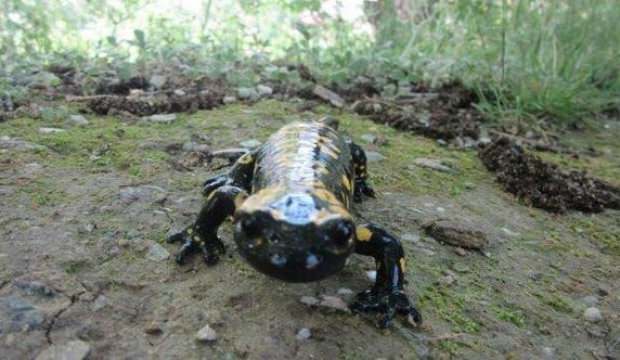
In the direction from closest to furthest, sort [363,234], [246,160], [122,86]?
1. [363,234]
2. [246,160]
3. [122,86]

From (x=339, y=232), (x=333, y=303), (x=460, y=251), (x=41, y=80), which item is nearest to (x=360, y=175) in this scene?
(x=460, y=251)

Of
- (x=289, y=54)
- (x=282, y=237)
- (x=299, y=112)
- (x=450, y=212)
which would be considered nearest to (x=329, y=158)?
(x=450, y=212)

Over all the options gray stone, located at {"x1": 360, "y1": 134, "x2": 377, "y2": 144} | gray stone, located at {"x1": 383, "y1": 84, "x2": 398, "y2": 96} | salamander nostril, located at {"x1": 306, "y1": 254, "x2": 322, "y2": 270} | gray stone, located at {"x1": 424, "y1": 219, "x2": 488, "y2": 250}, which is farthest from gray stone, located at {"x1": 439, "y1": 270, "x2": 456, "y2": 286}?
gray stone, located at {"x1": 383, "y1": 84, "x2": 398, "y2": 96}

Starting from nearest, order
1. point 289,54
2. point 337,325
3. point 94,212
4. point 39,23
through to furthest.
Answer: point 337,325 < point 94,212 < point 39,23 < point 289,54

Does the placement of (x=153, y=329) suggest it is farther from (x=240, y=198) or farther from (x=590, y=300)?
(x=590, y=300)

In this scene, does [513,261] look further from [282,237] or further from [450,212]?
[282,237]
